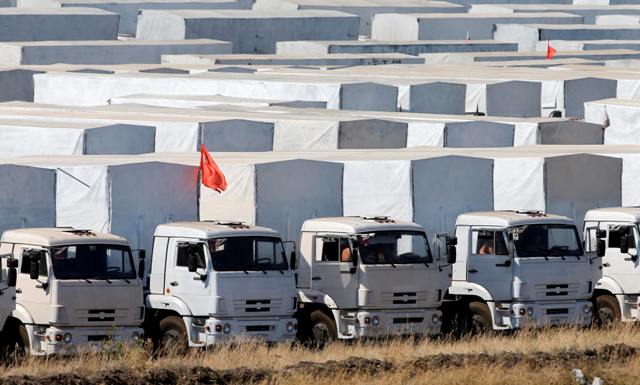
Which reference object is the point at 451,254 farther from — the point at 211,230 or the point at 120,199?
the point at 120,199

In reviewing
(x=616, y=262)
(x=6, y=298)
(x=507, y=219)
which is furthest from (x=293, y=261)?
(x=616, y=262)

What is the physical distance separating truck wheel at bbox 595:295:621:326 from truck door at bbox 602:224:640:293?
42cm

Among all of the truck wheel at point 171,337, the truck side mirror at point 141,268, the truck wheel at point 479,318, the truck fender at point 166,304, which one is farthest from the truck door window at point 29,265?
the truck wheel at point 479,318

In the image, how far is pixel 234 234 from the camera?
2402 cm

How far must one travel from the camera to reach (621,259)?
27.8m

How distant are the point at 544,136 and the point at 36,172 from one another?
16514 mm

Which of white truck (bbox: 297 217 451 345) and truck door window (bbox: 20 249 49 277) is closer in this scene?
truck door window (bbox: 20 249 49 277)

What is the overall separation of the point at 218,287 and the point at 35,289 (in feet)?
9.00

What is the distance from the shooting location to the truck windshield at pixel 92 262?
23.0 metres

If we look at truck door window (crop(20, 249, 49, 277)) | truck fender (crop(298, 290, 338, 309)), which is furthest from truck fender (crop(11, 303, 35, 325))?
truck fender (crop(298, 290, 338, 309))

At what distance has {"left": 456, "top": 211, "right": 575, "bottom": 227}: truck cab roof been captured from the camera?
86.9 ft

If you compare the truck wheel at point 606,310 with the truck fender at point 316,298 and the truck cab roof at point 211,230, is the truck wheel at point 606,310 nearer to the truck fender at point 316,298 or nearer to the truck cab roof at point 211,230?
the truck fender at point 316,298

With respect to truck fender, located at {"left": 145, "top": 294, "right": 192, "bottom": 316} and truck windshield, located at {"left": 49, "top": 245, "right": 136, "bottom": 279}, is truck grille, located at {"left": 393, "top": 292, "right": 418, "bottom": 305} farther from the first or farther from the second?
truck windshield, located at {"left": 49, "top": 245, "right": 136, "bottom": 279}

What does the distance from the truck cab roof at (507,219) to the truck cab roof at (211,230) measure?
13.1ft
